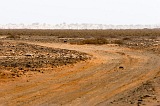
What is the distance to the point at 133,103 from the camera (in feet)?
37.3

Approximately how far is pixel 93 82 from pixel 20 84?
305 cm

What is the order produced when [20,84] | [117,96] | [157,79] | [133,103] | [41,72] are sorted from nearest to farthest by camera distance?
[133,103] < [117,96] < [20,84] < [157,79] < [41,72]

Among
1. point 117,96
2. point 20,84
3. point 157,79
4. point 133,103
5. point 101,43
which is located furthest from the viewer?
point 101,43

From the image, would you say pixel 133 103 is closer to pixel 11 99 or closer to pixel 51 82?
pixel 11 99

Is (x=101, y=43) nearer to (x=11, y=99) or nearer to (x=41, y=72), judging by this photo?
(x=41, y=72)

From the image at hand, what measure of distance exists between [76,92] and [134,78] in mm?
4891

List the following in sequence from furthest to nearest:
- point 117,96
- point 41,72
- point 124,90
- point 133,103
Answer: point 41,72 < point 124,90 < point 117,96 < point 133,103

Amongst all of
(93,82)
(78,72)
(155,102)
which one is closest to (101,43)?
(78,72)

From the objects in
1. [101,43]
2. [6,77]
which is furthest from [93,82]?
[101,43]

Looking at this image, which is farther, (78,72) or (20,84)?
(78,72)

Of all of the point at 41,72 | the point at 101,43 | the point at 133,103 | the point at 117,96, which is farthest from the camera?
the point at 101,43

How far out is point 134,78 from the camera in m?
17.2

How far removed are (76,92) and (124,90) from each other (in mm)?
1879

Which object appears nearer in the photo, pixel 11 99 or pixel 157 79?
pixel 11 99
